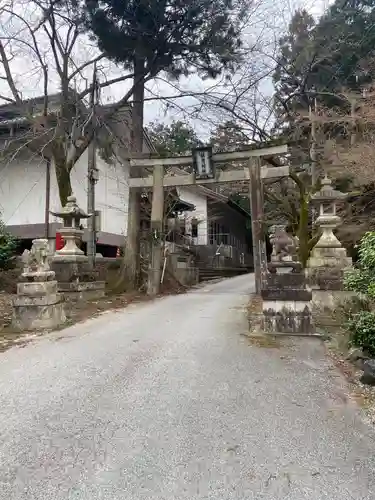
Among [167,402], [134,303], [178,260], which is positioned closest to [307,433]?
[167,402]

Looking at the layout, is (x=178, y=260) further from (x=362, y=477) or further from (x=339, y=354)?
(x=362, y=477)

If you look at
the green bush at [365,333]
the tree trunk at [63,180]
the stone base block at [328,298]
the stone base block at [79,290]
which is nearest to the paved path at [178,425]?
the green bush at [365,333]

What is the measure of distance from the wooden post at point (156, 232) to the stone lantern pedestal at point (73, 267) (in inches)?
82.8

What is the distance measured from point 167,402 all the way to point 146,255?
12109 millimetres

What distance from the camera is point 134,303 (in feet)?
37.7

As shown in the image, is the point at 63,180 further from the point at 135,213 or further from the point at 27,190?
the point at 27,190

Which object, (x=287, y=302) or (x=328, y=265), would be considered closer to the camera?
(x=287, y=302)

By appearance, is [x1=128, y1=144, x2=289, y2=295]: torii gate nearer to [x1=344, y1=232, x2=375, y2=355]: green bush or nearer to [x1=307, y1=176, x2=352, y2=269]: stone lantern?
[x1=307, y1=176, x2=352, y2=269]: stone lantern

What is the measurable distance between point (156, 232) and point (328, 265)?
584 cm

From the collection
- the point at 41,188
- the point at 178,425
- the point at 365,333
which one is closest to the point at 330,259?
the point at 365,333

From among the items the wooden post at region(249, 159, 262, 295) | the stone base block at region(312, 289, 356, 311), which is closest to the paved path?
the stone base block at region(312, 289, 356, 311)

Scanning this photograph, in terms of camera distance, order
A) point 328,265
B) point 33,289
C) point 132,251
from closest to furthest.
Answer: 1. point 33,289
2. point 328,265
3. point 132,251

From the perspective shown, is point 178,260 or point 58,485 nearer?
Result: point 58,485

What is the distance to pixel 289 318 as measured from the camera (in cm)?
704
